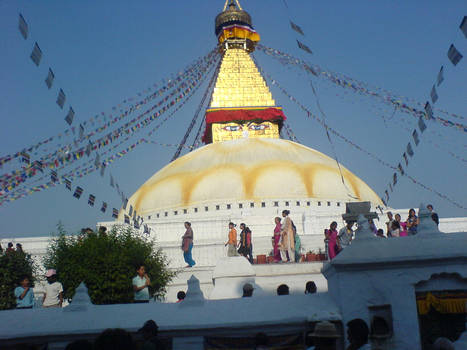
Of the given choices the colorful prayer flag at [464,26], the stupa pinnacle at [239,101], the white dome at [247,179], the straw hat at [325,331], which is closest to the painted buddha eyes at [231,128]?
the stupa pinnacle at [239,101]

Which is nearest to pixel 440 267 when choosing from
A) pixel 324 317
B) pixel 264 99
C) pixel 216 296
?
pixel 324 317

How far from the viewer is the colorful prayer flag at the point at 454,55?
929cm

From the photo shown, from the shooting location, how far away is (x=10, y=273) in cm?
1086

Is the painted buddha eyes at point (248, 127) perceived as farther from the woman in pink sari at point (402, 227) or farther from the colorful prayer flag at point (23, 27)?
the colorful prayer flag at point (23, 27)

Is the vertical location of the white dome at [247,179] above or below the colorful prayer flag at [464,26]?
above

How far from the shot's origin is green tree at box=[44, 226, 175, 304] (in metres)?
10.4

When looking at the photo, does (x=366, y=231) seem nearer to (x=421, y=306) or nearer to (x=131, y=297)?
(x=421, y=306)

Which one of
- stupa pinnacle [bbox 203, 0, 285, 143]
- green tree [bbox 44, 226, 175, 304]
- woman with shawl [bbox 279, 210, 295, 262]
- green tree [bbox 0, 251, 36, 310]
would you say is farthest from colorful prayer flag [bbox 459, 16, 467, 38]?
stupa pinnacle [bbox 203, 0, 285, 143]

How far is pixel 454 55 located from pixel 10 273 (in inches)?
364

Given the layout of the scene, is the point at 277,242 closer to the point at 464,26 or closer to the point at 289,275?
the point at 289,275

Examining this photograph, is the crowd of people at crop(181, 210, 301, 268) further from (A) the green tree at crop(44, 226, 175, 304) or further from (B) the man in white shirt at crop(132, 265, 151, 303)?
(B) the man in white shirt at crop(132, 265, 151, 303)

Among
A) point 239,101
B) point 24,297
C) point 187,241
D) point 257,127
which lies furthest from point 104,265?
point 239,101

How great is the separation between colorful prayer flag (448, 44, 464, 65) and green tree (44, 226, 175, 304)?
691 centimetres

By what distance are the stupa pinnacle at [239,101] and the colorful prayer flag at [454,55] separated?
20672 mm
